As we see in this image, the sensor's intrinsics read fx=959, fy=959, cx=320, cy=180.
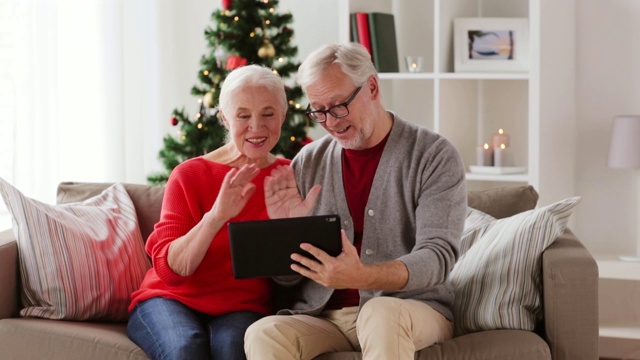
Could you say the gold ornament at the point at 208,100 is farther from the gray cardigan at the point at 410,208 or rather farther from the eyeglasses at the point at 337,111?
the eyeglasses at the point at 337,111

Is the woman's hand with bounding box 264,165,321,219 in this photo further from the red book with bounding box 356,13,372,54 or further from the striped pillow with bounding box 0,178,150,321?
the red book with bounding box 356,13,372,54

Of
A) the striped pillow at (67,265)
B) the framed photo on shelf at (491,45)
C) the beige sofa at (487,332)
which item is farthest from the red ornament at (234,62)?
the beige sofa at (487,332)

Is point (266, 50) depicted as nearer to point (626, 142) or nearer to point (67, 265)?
point (626, 142)

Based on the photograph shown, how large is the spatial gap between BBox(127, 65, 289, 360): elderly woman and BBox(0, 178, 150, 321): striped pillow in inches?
5.6

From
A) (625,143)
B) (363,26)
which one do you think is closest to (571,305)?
(625,143)

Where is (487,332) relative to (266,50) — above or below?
below

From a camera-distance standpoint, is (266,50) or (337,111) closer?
(337,111)

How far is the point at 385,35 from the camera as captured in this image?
4082mm

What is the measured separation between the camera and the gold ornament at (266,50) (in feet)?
13.3

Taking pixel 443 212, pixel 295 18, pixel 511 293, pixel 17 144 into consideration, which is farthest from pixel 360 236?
pixel 295 18

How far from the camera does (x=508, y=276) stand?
253cm

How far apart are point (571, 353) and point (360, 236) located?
61 cm

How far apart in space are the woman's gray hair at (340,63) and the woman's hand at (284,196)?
0.96ft

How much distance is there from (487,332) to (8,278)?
1339 mm
